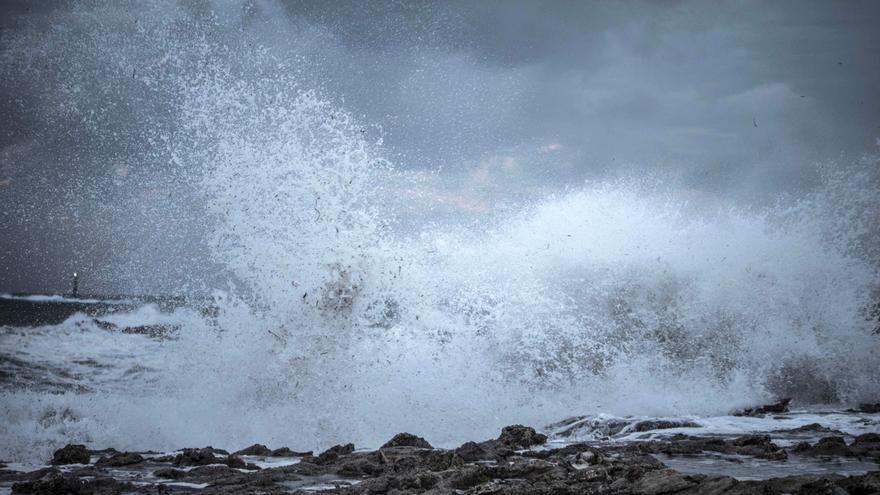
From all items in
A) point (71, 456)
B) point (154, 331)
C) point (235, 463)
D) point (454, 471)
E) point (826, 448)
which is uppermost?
point (154, 331)

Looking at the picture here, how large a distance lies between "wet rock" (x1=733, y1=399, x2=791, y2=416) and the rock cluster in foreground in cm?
298

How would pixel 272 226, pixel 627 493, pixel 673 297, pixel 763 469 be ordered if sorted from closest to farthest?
pixel 627 493, pixel 763 469, pixel 272 226, pixel 673 297

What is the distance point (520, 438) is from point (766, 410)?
5.19 m

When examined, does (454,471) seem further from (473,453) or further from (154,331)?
(154,331)

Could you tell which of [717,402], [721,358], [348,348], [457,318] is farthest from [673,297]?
[348,348]

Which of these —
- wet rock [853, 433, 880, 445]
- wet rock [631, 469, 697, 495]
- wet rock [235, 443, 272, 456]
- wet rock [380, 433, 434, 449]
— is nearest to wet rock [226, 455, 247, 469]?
wet rock [235, 443, 272, 456]

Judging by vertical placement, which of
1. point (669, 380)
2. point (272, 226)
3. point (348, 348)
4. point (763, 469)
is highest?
point (272, 226)

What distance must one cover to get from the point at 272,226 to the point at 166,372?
12.4 ft

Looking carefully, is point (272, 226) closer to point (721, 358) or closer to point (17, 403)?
point (17, 403)

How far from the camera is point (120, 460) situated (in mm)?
7582

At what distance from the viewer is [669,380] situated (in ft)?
40.4

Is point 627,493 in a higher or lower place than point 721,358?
lower

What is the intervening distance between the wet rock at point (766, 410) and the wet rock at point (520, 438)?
426 cm

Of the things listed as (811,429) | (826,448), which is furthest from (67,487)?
(811,429)
